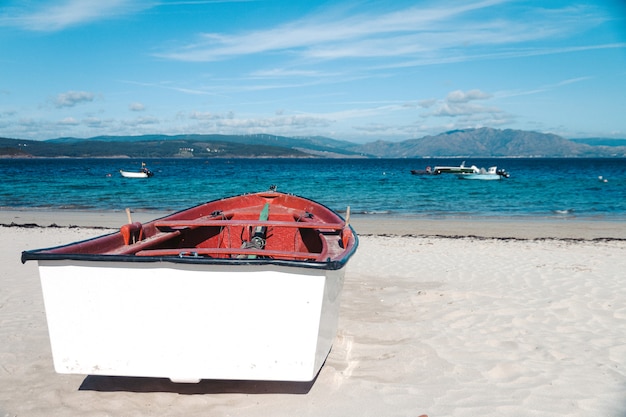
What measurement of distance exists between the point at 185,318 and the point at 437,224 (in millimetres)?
13511

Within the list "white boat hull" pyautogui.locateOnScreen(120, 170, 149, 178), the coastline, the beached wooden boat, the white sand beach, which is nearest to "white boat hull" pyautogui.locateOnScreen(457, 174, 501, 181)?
the coastline

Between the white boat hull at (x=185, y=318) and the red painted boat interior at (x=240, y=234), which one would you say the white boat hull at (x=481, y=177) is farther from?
the white boat hull at (x=185, y=318)

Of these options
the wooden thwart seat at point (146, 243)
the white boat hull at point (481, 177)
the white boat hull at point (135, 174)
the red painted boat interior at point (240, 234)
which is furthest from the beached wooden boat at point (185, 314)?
the white boat hull at point (481, 177)

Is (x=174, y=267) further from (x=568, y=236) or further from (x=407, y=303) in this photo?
(x=568, y=236)

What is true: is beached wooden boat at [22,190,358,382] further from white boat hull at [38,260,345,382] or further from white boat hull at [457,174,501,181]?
white boat hull at [457,174,501,181]

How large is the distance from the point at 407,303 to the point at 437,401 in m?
2.69

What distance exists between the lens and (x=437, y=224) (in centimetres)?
1596

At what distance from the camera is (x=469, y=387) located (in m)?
4.07

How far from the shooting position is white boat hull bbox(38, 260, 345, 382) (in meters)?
3.32

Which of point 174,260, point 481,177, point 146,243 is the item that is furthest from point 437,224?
point 481,177

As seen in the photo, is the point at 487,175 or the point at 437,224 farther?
the point at 487,175

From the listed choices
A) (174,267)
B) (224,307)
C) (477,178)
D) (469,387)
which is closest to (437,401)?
(469,387)

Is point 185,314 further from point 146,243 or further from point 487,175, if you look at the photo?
point 487,175

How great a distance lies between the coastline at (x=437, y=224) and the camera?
45.2ft
